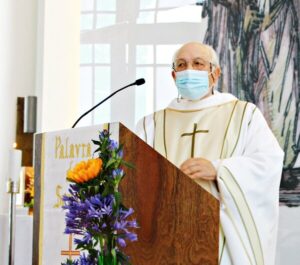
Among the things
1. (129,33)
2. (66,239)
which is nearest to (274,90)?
(129,33)

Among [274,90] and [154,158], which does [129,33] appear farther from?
[154,158]

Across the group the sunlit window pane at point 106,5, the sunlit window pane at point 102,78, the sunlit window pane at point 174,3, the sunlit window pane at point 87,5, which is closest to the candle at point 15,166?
the sunlit window pane at point 102,78

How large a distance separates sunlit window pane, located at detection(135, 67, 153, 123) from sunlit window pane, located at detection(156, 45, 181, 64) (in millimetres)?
112

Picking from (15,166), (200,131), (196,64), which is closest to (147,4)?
(15,166)

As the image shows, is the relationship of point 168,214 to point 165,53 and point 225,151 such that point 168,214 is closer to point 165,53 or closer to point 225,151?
point 225,151

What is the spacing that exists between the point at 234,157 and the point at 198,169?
26cm

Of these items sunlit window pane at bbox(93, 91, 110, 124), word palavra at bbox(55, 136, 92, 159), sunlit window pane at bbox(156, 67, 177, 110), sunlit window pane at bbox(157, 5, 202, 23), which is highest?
sunlit window pane at bbox(157, 5, 202, 23)

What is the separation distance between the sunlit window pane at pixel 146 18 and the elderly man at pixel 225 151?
7.49 ft

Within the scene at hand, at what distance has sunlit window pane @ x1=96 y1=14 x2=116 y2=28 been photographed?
6.21 meters

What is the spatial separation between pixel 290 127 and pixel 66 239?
7.50 ft

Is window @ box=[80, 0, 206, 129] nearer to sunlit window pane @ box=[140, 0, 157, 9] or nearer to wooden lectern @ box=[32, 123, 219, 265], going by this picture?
sunlit window pane @ box=[140, 0, 157, 9]

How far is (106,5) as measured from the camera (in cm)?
628

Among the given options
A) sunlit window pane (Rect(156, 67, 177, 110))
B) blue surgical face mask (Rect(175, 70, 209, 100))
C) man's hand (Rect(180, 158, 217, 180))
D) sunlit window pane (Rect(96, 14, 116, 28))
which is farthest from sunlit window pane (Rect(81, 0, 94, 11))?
man's hand (Rect(180, 158, 217, 180))

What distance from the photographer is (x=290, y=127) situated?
486cm
